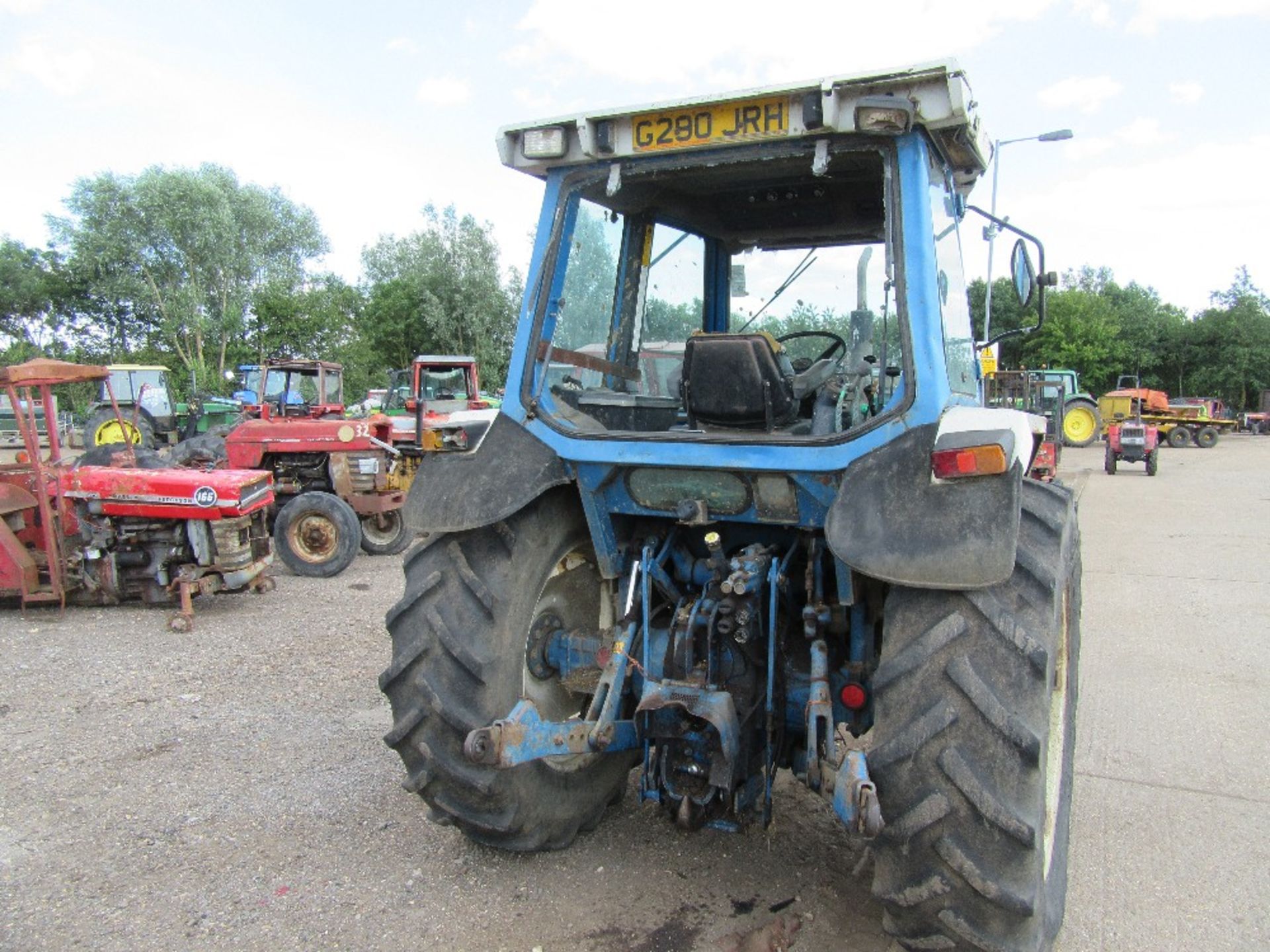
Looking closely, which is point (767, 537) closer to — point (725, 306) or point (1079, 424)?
point (725, 306)

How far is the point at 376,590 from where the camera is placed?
843cm

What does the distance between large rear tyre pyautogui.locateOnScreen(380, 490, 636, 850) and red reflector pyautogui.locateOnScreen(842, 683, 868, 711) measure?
92 cm

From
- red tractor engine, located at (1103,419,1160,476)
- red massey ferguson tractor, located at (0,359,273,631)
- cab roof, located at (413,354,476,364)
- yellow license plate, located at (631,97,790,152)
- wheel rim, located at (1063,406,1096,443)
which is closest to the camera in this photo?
yellow license plate, located at (631,97,790,152)

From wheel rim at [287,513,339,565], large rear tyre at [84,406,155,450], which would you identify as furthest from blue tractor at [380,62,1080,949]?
large rear tyre at [84,406,155,450]

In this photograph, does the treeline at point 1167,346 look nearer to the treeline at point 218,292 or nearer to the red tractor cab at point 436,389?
the treeline at point 218,292

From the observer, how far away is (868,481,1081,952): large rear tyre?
218cm

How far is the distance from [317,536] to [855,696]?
24.2 feet

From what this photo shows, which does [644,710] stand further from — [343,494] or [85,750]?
[343,494]

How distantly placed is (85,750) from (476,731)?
2983mm

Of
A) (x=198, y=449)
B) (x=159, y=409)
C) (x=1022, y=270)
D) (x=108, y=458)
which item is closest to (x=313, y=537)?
(x=108, y=458)

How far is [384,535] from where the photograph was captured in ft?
34.4

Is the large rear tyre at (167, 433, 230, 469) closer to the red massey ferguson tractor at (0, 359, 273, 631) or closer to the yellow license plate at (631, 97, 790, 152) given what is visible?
the red massey ferguson tractor at (0, 359, 273, 631)

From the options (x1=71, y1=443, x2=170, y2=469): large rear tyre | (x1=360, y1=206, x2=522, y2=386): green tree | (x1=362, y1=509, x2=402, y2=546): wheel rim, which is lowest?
(x1=362, y1=509, x2=402, y2=546): wheel rim

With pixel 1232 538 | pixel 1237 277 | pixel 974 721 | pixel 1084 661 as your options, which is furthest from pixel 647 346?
pixel 1237 277
